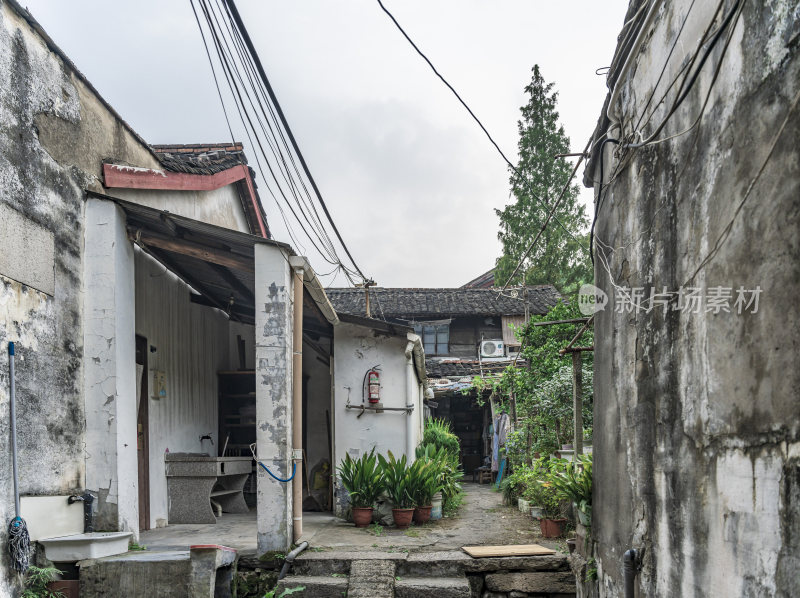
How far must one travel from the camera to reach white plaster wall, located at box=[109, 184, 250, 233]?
7.34m

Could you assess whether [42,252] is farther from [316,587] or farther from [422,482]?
[422,482]

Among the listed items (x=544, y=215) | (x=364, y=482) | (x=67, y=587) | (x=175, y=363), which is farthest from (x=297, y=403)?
(x=544, y=215)

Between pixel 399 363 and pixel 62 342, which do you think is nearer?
pixel 62 342

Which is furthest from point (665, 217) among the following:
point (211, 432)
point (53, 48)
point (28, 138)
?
point (211, 432)

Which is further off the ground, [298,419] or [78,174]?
[78,174]

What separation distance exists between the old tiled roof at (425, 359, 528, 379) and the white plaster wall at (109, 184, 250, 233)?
8.06 metres

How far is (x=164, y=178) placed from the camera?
7660mm

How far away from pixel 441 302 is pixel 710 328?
18700 millimetres

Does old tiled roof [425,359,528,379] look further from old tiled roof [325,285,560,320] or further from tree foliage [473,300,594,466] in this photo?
tree foliage [473,300,594,466]

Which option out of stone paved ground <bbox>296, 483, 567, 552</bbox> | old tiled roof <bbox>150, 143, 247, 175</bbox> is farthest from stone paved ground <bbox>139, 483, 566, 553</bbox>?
old tiled roof <bbox>150, 143, 247, 175</bbox>

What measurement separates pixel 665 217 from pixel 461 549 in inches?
169

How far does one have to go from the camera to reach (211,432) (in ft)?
32.4

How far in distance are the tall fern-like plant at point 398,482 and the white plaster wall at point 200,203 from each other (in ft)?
13.4

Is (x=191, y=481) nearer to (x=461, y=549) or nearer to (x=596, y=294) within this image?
(x=461, y=549)
